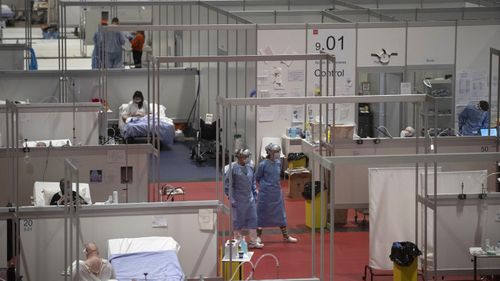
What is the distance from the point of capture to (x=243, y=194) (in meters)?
12.6

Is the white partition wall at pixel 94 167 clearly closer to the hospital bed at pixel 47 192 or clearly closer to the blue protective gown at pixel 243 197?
the hospital bed at pixel 47 192

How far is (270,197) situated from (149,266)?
3893 mm

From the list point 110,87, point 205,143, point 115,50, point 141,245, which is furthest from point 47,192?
point 115,50

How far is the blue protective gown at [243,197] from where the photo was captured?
1246 cm

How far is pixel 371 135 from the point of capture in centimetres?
1727

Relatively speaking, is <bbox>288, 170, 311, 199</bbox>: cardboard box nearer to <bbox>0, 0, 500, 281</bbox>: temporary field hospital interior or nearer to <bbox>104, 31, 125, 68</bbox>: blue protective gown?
<bbox>0, 0, 500, 281</bbox>: temporary field hospital interior

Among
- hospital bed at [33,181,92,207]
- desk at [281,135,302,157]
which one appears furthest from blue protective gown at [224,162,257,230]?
desk at [281,135,302,157]

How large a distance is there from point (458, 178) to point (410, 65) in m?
6.16

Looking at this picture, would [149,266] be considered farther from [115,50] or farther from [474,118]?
[115,50]

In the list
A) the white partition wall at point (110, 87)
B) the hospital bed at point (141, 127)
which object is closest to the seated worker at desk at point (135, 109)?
the hospital bed at point (141, 127)

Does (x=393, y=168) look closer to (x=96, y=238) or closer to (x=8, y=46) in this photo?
(x=96, y=238)

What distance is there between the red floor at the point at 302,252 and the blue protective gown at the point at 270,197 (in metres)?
0.32

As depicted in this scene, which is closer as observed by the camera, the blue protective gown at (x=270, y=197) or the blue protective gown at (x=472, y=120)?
the blue protective gown at (x=270, y=197)

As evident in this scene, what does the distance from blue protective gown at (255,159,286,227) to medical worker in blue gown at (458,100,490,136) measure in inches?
179
